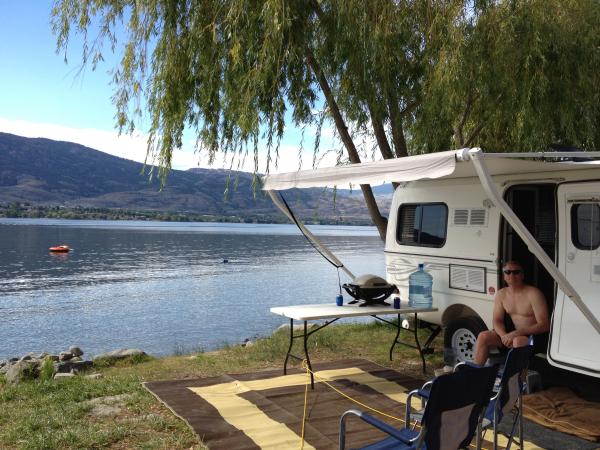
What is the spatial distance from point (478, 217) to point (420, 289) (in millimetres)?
1152

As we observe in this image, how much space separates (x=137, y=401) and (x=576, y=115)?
6.78 metres

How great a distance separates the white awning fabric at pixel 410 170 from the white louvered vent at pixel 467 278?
1060 mm

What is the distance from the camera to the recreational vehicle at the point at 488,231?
493cm

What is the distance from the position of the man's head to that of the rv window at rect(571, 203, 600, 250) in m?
0.57

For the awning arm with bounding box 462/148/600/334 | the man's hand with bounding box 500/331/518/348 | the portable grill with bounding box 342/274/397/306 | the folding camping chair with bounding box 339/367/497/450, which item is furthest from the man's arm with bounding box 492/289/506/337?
the folding camping chair with bounding box 339/367/497/450

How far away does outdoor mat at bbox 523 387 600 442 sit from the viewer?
16.1ft

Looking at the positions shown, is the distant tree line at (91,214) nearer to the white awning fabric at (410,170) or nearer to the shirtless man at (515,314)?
the white awning fabric at (410,170)

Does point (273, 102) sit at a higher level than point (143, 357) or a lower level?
higher

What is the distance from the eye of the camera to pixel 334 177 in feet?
19.4

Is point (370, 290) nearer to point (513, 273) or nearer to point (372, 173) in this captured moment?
point (513, 273)

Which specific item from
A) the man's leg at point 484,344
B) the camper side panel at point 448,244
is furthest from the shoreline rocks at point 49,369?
the man's leg at point 484,344

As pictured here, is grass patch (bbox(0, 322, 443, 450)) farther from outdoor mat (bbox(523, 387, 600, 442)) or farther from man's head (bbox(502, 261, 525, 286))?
man's head (bbox(502, 261, 525, 286))

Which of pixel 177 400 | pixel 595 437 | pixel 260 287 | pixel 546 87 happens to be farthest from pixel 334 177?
pixel 260 287

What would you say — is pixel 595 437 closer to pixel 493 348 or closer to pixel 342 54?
pixel 493 348
